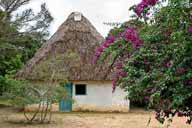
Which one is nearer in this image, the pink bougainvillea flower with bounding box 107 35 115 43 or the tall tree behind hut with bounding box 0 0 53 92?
the pink bougainvillea flower with bounding box 107 35 115 43

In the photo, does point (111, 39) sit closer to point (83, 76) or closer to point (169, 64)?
point (169, 64)

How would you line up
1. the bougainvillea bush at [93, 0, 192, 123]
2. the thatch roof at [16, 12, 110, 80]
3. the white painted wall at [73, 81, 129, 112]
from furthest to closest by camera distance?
the white painted wall at [73, 81, 129, 112] < the thatch roof at [16, 12, 110, 80] < the bougainvillea bush at [93, 0, 192, 123]

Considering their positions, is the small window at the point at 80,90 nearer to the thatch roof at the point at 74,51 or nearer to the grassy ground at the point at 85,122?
the thatch roof at the point at 74,51

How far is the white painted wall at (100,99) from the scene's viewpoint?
23.2m

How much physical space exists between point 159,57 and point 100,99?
1799 centimetres

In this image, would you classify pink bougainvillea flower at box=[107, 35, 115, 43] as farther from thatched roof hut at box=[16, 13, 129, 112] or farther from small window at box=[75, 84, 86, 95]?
small window at box=[75, 84, 86, 95]

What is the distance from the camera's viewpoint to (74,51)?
23.8m

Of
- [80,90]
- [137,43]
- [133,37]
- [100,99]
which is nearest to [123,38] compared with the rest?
[133,37]

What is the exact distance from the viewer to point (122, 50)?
622 centimetres

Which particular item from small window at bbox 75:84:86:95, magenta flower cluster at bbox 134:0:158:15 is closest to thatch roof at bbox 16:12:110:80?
small window at bbox 75:84:86:95

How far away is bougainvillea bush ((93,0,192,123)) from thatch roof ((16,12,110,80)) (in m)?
15.4

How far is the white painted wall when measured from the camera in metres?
23.2

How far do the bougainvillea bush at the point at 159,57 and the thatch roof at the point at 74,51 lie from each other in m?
15.4

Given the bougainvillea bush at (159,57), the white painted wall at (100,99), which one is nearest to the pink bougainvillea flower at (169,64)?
the bougainvillea bush at (159,57)
